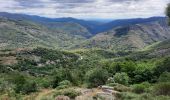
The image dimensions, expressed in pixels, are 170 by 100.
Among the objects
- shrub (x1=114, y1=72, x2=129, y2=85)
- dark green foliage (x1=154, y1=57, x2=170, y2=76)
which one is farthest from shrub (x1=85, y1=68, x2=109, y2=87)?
dark green foliage (x1=154, y1=57, x2=170, y2=76)

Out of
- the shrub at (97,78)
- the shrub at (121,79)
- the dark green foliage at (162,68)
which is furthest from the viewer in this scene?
the dark green foliage at (162,68)

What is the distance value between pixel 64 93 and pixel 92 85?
87.7ft

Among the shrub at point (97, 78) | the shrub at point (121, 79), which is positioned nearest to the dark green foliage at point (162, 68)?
the shrub at point (121, 79)

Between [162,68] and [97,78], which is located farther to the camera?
[162,68]

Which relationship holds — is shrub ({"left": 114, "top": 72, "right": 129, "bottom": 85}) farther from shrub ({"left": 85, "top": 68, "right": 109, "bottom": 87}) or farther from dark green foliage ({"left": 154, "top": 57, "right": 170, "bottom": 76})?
dark green foliage ({"left": 154, "top": 57, "right": 170, "bottom": 76})

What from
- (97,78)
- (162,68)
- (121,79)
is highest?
(121,79)

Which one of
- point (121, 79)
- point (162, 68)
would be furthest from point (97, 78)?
point (162, 68)

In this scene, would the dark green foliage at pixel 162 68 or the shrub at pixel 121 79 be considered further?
the dark green foliage at pixel 162 68

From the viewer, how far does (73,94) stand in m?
54.5

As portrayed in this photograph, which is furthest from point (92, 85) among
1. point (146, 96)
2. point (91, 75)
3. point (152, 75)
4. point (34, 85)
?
point (146, 96)

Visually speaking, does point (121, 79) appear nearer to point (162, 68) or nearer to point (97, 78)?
point (97, 78)

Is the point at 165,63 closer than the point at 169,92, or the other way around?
the point at 169,92

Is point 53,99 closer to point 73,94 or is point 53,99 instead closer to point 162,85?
point 73,94

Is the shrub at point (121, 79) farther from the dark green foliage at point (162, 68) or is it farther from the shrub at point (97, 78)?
the dark green foliage at point (162, 68)
